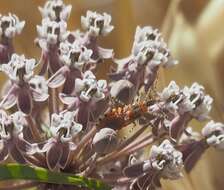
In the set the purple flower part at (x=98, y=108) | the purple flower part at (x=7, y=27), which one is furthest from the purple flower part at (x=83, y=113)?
the purple flower part at (x=7, y=27)

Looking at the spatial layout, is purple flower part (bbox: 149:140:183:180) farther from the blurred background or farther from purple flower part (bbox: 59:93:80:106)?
the blurred background

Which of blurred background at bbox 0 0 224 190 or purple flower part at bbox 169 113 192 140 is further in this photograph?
blurred background at bbox 0 0 224 190

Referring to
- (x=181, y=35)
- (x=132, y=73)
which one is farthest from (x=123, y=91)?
(x=181, y=35)

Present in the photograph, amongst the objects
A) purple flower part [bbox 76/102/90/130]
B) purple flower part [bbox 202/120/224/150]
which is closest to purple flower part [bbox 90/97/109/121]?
purple flower part [bbox 76/102/90/130]

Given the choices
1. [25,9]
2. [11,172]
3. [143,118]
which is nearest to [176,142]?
[143,118]

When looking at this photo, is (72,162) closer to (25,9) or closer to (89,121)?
(89,121)
